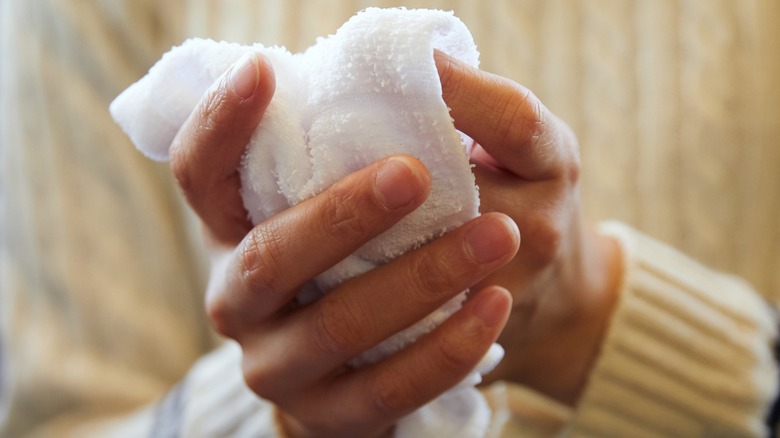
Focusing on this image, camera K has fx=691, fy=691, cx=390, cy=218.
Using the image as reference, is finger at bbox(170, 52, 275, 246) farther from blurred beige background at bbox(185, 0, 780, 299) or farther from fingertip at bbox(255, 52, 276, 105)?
blurred beige background at bbox(185, 0, 780, 299)

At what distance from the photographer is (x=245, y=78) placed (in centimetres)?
24

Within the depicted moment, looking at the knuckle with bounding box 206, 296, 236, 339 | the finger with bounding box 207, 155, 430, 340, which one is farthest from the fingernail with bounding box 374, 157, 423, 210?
the knuckle with bounding box 206, 296, 236, 339

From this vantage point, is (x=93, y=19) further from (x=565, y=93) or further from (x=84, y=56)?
(x=565, y=93)

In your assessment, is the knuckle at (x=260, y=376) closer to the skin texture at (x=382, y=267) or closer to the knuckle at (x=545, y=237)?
the skin texture at (x=382, y=267)

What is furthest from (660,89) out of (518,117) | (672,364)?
(518,117)

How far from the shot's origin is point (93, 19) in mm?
522

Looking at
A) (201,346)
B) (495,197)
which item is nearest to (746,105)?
(495,197)

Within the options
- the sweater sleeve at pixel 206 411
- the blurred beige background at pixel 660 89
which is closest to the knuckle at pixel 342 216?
the sweater sleeve at pixel 206 411

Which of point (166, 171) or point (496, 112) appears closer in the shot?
point (496, 112)

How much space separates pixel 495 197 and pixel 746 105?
352mm

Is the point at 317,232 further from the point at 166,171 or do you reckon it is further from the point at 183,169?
the point at 166,171

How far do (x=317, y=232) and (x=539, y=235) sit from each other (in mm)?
113

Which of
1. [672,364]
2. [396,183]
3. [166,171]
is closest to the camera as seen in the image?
[396,183]

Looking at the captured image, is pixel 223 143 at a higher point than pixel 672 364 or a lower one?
higher
